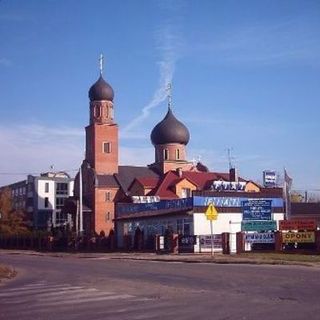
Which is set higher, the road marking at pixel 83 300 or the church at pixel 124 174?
the church at pixel 124 174

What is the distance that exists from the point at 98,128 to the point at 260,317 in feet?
228

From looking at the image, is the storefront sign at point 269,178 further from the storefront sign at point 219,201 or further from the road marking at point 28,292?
the road marking at point 28,292

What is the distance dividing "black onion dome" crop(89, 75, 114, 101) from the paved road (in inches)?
2310

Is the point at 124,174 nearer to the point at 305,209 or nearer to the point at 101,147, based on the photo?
the point at 101,147

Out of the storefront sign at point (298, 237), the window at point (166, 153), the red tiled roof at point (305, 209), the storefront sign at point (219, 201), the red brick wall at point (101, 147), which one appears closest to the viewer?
the storefront sign at point (298, 237)

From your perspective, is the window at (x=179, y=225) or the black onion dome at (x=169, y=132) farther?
the black onion dome at (x=169, y=132)

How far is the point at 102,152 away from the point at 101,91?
8132mm

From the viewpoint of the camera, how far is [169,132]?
7769 centimetres

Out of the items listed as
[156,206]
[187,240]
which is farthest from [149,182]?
[187,240]

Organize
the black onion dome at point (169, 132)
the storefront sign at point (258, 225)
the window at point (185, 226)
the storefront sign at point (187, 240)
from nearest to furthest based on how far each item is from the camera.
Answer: the storefront sign at point (258, 225) < the storefront sign at point (187, 240) < the window at point (185, 226) < the black onion dome at point (169, 132)

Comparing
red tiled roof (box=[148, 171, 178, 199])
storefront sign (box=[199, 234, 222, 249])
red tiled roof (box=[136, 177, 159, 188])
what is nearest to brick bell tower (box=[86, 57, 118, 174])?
red tiled roof (box=[136, 177, 159, 188])

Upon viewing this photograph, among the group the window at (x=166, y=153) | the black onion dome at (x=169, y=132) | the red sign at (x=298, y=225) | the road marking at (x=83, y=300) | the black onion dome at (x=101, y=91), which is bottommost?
the road marking at (x=83, y=300)

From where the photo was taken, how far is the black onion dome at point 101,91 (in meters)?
79.5

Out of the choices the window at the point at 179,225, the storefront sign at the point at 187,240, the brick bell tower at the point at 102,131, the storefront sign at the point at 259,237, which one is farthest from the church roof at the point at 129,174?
the storefront sign at the point at 259,237
